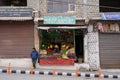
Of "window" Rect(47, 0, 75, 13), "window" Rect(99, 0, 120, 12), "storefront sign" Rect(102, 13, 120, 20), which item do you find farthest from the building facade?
"window" Rect(99, 0, 120, 12)

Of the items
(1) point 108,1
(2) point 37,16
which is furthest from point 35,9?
(1) point 108,1

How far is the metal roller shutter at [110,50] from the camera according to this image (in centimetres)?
2725

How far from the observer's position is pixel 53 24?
27078 mm

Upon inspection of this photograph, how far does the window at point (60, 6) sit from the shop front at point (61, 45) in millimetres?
1259

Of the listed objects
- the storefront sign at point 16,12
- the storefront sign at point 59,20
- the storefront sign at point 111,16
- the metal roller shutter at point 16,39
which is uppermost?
the storefront sign at point 16,12

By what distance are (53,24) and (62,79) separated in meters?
6.92

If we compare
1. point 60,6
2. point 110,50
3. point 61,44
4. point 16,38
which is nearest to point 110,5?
point 110,50

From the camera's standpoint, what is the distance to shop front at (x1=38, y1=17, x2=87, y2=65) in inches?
1074

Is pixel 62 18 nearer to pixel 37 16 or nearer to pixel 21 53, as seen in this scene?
pixel 37 16

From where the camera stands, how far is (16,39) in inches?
1091

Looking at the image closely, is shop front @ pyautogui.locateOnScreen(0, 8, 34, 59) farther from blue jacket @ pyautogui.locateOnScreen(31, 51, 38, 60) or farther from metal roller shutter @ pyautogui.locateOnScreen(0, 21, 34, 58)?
blue jacket @ pyautogui.locateOnScreen(31, 51, 38, 60)

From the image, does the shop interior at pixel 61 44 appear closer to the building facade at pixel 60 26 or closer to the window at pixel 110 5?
the building facade at pixel 60 26

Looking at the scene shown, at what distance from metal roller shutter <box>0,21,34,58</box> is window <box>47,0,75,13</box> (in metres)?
1.99

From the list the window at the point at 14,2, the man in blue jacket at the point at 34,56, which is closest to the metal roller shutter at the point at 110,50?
the man in blue jacket at the point at 34,56
